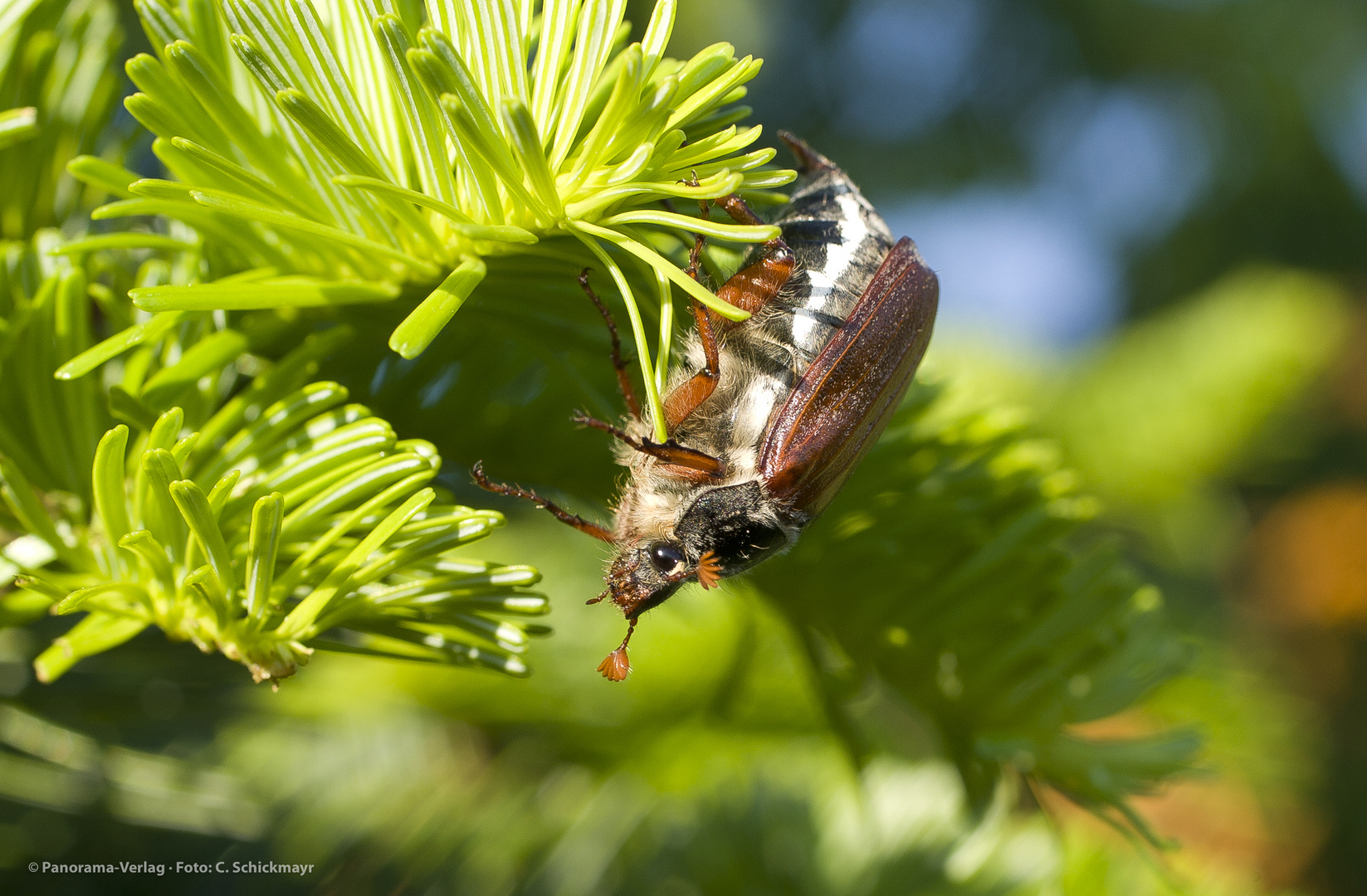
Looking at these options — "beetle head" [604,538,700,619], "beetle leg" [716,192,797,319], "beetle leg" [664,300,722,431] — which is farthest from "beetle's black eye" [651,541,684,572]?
"beetle leg" [716,192,797,319]

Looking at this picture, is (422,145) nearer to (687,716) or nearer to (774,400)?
(774,400)

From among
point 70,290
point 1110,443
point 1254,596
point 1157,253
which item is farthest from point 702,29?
point 1157,253

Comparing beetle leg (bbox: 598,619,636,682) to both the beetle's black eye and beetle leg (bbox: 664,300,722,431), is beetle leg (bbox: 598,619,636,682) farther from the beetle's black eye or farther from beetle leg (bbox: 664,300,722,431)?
beetle leg (bbox: 664,300,722,431)

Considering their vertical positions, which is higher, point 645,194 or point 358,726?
point 645,194

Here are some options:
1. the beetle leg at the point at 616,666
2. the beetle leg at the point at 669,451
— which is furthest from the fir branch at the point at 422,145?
the beetle leg at the point at 616,666

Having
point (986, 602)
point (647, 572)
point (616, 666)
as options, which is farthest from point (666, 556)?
point (986, 602)

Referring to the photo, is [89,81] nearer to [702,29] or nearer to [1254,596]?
[702,29]

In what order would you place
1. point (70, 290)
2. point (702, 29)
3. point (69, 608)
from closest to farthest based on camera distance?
point (69, 608) < point (70, 290) < point (702, 29)
